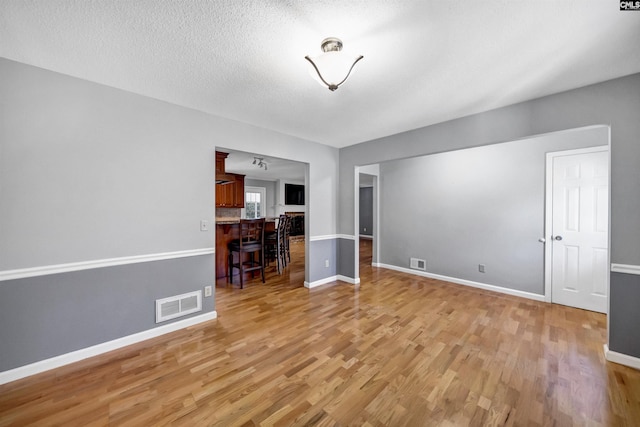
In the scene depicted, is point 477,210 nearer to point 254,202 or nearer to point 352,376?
point 352,376

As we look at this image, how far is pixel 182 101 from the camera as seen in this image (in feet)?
8.36

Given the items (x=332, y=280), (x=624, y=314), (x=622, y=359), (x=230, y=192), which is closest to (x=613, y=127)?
(x=624, y=314)

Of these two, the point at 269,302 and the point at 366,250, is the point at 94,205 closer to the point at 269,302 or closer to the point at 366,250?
the point at 269,302

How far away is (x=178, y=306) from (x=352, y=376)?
1.97 metres

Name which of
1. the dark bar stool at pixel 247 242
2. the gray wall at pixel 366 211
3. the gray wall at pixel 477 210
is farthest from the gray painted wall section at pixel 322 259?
the gray wall at pixel 366 211

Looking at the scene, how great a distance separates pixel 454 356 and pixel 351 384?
101 centimetres

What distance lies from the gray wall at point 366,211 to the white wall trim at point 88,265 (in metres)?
7.65

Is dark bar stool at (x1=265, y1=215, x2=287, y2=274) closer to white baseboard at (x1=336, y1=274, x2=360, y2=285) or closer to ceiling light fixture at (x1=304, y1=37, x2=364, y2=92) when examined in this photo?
white baseboard at (x1=336, y1=274, x2=360, y2=285)

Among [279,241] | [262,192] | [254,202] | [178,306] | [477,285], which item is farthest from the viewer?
[262,192]

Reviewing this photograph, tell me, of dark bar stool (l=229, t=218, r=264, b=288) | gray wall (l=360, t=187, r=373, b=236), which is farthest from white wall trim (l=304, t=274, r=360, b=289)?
gray wall (l=360, t=187, r=373, b=236)

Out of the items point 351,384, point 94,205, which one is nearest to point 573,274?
point 351,384

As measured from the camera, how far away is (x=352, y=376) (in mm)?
1879

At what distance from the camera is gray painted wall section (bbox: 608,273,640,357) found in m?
1.98

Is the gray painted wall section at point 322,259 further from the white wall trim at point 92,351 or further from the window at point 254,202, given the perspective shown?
the window at point 254,202
